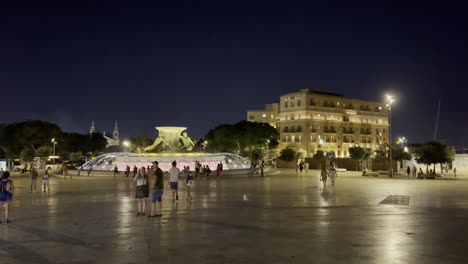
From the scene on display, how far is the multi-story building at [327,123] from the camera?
83.6 metres

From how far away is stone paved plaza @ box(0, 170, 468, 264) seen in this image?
7082 millimetres

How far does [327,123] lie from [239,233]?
79.2m

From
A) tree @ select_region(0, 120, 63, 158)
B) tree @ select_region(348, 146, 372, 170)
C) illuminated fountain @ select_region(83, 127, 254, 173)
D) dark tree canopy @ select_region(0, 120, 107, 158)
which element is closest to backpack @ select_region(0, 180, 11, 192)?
illuminated fountain @ select_region(83, 127, 254, 173)

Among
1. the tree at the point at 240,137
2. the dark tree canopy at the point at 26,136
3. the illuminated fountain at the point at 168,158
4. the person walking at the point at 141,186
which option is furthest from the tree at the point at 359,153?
the dark tree canopy at the point at 26,136

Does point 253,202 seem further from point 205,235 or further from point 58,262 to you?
point 58,262

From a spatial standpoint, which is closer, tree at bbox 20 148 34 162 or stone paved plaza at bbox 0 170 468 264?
stone paved plaza at bbox 0 170 468 264

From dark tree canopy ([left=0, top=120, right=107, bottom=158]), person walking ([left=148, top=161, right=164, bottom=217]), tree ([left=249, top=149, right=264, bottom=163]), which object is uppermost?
dark tree canopy ([left=0, top=120, right=107, bottom=158])

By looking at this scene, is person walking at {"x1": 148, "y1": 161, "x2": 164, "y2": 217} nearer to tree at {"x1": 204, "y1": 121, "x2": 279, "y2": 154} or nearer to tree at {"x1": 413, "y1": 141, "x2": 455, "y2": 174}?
tree at {"x1": 413, "y1": 141, "x2": 455, "y2": 174}

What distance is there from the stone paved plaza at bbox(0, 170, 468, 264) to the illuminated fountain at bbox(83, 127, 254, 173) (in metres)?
26.0

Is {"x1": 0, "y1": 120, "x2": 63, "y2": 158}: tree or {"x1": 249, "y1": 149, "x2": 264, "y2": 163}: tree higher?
{"x1": 0, "y1": 120, "x2": 63, "y2": 158}: tree

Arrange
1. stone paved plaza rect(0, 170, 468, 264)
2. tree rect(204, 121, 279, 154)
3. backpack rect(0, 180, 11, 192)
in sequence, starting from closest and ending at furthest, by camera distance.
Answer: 1. stone paved plaza rect(0, 170, 468, 264)
2. backpack rect(0, 180, 11, 192)
3. tree rect(204, 121, 279, 154)

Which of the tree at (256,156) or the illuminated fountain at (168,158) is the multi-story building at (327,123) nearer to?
the tree at (256,156)

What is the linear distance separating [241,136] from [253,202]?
60108 millimetres

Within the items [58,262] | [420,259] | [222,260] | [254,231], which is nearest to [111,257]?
[58,262]
